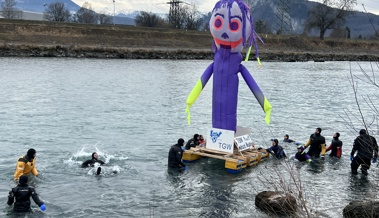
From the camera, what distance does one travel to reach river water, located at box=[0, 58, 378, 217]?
12891mm

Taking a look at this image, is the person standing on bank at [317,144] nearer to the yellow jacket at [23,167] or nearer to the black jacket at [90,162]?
the black jacket at [90,162]

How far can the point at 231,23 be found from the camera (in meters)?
15.6

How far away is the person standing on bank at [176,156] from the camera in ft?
50.8

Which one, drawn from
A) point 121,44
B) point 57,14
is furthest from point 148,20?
point 121,44

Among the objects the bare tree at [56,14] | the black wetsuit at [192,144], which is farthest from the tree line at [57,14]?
the black wetsuit at [192,144]

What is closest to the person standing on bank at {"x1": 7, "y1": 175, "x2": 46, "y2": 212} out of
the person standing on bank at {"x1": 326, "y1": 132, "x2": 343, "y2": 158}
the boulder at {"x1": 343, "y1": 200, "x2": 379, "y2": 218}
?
the boulder at {"x1": 343, "y1": 200, "x2": 379, "y2": 218}

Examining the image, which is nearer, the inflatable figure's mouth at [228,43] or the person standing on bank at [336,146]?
the inflatable figure's mouth at [228,43]

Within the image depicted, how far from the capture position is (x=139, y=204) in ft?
42.0

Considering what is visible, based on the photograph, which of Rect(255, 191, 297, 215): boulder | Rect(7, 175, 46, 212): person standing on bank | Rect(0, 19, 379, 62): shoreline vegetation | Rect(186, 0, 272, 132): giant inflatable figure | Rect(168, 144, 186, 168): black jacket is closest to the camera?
Rect(7, 175, 46, 212): person standing on bank

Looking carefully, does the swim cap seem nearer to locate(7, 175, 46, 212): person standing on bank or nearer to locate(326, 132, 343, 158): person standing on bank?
locate(7, 175, 46, 212): person standing on bank

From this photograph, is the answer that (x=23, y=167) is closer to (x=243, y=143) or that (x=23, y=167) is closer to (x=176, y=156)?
(x=176, y=156)

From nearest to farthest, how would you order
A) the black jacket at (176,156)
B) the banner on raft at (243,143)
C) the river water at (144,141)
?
1. the river water at (144,141)
2. the black jacket at (176,156)
3. the banner on raft at (243,143)

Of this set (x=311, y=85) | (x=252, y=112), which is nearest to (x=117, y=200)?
(x=252, y=112)

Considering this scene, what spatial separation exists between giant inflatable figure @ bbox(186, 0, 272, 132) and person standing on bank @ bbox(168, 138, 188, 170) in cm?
177
